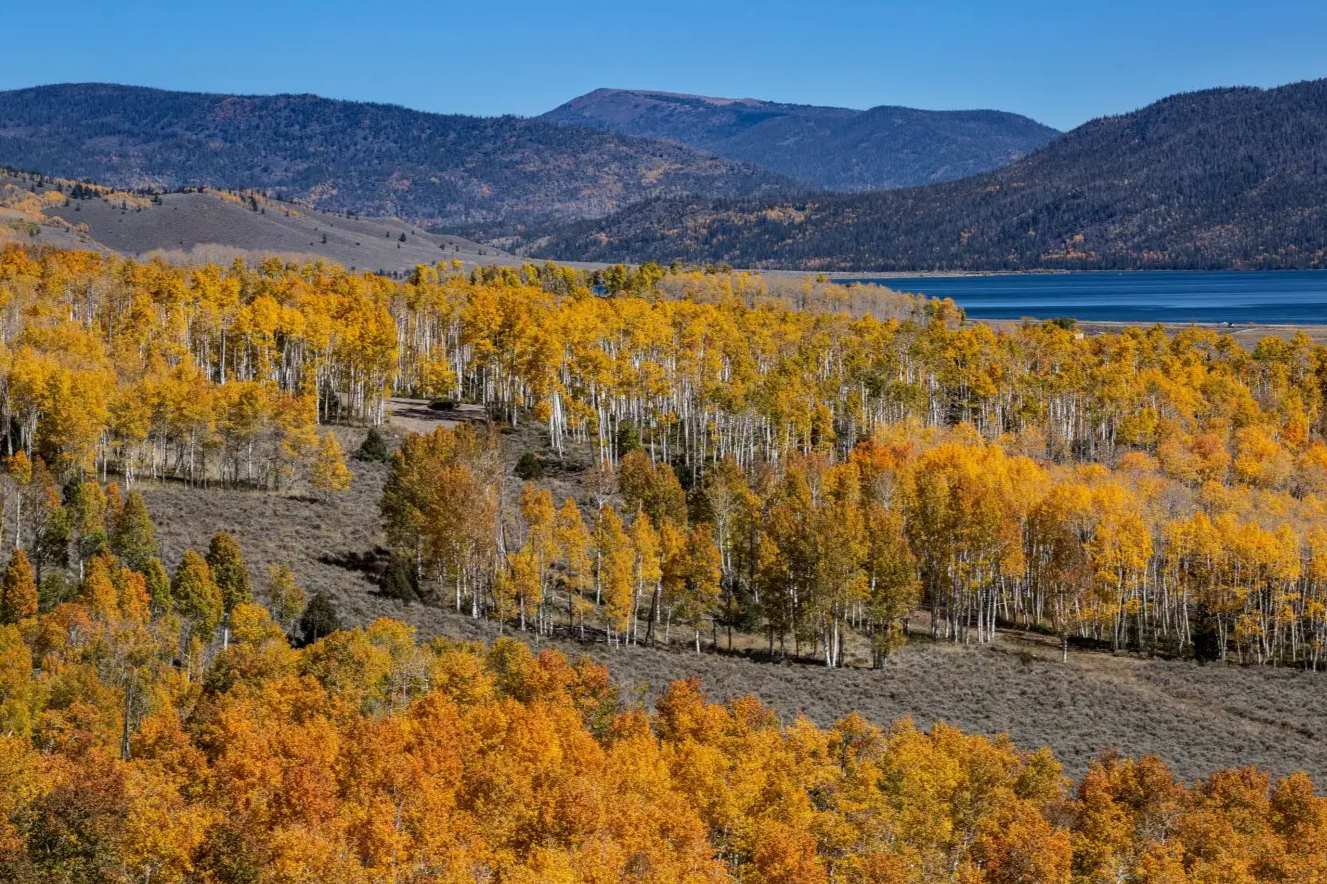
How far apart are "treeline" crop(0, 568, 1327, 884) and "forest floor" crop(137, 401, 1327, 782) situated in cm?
905

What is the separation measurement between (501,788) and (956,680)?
34054mm

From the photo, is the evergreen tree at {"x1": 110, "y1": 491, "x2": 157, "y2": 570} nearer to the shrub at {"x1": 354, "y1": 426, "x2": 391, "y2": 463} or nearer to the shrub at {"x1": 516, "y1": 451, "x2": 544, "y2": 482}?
the shrub at {"x1": 354, "y1": 426, "x2": 391, "y2": 463}

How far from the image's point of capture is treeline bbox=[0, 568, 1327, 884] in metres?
32.7

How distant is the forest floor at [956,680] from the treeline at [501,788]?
29.7ft

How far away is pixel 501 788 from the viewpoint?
36281mm

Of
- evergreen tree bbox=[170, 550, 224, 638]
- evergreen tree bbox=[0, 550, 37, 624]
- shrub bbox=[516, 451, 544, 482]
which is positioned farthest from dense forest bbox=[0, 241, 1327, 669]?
evergreen tree bbox=[170, 550, 224, 638]

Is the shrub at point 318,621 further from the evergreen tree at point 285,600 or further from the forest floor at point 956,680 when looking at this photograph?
the forest floor at point 956,680

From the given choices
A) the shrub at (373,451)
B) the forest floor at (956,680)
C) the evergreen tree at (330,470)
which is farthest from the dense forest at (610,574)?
the shrub at (373,451)

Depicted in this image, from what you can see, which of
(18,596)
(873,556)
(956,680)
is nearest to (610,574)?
(873,556)

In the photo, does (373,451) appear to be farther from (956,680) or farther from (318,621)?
(956,680)

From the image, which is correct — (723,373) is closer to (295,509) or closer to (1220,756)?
(295,509)

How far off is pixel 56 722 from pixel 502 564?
31.6 m

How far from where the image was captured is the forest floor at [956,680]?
182 ft

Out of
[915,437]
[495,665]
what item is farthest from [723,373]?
[495,665]
